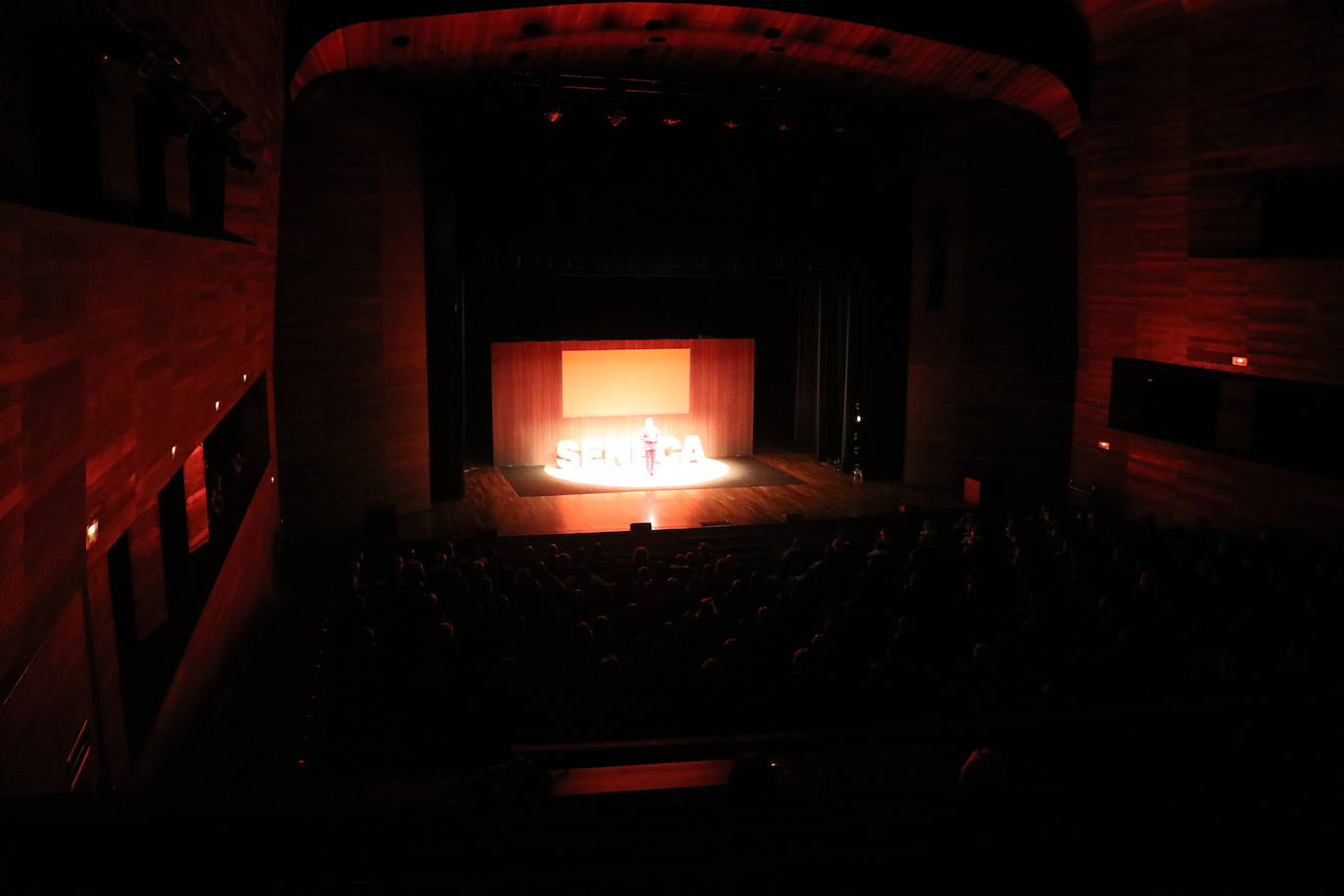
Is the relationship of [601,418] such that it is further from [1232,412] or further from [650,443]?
[1232,412]

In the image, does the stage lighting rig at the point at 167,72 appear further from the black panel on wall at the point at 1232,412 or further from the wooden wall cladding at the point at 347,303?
the black panel on wall at the point at 1232,412

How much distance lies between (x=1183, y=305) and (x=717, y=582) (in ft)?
23.7

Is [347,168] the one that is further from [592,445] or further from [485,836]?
[485,836]

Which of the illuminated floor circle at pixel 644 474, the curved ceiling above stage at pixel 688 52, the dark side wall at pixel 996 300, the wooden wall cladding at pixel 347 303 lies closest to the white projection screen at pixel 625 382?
the illuminated floor circle at pixel 644 474

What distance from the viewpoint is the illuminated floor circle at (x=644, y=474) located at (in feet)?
51.2

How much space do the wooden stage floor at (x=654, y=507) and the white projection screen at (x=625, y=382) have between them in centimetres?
212

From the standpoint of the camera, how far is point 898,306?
15758 millimetres

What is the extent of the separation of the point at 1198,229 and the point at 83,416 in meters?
11.3

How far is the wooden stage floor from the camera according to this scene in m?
12.8

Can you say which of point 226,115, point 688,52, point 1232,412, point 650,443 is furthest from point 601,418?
point 226,115

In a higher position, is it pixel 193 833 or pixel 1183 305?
pixel 1183 305

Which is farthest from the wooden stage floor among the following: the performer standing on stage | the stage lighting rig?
the stage lighting rig

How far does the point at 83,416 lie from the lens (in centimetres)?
386

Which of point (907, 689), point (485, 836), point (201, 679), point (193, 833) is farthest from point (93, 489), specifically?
point (907, 689)
